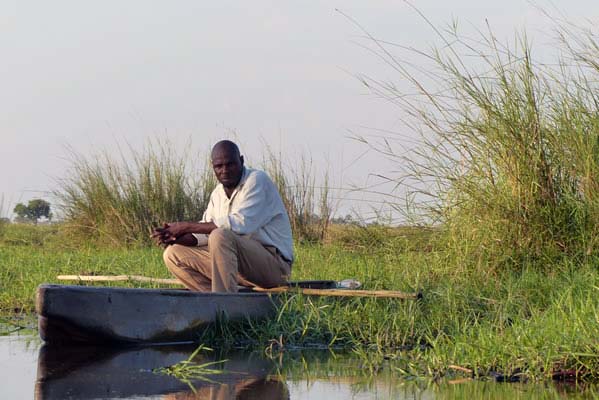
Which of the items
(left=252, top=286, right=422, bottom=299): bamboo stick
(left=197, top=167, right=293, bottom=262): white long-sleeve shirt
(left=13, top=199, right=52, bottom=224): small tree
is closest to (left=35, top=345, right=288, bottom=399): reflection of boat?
(left=252, top=286, right=422, bottom=299): bamboo stick

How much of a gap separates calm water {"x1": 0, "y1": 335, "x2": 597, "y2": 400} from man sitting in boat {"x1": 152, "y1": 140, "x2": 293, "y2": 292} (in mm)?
825

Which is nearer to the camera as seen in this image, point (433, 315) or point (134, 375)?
point (134, 375)

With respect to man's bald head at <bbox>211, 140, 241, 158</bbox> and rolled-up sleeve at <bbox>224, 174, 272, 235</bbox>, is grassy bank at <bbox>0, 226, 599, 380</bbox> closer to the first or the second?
rolled-up sleeve at <bbox>224, 174, 272, 235</bbox>

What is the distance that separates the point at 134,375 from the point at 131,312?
48.6 inches

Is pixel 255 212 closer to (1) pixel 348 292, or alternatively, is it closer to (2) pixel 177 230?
(2) pixel 177 230

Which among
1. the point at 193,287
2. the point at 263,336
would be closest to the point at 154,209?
the point at 193,287

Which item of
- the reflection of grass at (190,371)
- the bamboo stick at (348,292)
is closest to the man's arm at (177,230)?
the bamboo stick at (348,292)

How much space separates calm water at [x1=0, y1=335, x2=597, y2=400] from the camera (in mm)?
5340

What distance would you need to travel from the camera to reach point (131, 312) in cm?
723

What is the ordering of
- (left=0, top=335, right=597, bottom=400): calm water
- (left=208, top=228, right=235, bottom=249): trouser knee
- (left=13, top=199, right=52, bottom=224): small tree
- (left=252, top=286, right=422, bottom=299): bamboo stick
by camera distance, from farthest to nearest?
(left=13, top=199, right=52, bottom=224): small tree < (left=208, top=228, right=235, bottom=249): trouser knee < (left=252, top=286, right=422, bottom=299): bamboo stick < (left=0, top=335, right=597, bottom=400): calm water

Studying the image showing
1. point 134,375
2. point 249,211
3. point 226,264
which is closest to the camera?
point 134,375

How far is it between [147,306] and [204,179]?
830 centimetres

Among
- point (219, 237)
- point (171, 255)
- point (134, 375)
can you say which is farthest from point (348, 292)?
point (134, 375)

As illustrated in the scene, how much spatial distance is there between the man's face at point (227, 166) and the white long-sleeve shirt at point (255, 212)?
0.08 m
